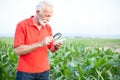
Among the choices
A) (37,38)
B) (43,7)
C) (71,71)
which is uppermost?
(43,7)

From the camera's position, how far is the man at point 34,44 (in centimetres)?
262

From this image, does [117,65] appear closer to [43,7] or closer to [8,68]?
[8,68]

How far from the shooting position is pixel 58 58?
15.3 feet

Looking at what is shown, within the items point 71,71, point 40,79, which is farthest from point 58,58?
point 40,79

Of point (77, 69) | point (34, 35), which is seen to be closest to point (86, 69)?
point (77, 69)

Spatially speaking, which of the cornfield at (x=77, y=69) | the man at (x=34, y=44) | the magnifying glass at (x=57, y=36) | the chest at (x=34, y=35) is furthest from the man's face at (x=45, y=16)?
the cornfield at (x=77, y=69)

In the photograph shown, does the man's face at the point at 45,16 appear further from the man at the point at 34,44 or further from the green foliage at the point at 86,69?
the green foliage at the point at 86,69

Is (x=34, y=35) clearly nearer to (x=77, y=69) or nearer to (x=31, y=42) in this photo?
(x=31, y=42)

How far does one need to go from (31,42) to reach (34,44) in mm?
94

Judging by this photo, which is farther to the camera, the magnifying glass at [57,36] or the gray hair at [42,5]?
the magnifying glass at [57,36]

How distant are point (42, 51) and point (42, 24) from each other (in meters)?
0.23

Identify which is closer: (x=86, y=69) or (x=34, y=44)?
(x=34, y=44)

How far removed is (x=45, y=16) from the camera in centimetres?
263

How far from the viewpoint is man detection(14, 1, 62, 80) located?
262 cm
